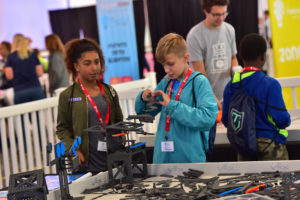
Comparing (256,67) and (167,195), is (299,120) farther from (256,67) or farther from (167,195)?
(167,195)

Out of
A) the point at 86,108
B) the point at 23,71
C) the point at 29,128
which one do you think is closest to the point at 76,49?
the point at 86,108

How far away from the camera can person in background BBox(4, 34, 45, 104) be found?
21.5 ft

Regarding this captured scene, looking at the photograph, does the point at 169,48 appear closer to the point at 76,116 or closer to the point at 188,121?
the point at 188,121

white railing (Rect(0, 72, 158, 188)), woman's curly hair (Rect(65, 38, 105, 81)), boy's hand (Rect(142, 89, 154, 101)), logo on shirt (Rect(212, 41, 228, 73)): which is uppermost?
woman's curly hair (Rect(65, 38, 105, 81))

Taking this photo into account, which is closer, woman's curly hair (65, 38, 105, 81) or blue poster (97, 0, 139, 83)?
woman's curly hair (65, 38, 105, 81)

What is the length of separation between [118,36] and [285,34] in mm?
3089

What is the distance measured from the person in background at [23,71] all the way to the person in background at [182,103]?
417 centimetres

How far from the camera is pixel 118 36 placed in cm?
759

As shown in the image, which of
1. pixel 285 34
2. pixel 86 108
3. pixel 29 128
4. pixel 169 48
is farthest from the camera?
pixel 285 34

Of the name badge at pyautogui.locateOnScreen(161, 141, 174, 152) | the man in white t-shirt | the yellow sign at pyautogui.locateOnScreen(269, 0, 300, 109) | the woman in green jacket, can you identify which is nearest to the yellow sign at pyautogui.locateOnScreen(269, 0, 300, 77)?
the yellow sign at pyautogui.locateOnScreen(269, 0, 300, 109)

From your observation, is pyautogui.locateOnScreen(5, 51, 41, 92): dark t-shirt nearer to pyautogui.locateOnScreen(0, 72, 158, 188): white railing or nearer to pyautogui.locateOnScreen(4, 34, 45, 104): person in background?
pyautogui.locateOnScreen(4, 34, 45, 104): person in background

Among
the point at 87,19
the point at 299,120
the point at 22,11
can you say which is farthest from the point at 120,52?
the point at 22,11

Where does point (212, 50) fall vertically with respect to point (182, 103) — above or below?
above

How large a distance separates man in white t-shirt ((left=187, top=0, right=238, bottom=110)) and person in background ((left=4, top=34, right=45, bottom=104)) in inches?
133
